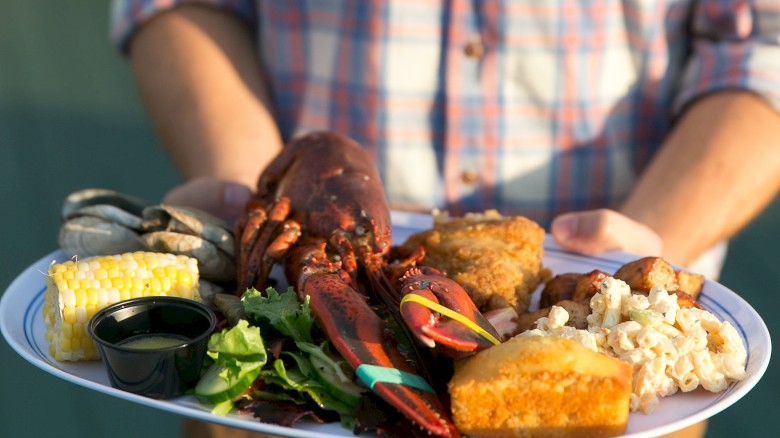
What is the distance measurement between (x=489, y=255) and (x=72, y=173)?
5.04 metres

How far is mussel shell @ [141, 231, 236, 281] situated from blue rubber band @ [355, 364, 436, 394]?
863mm

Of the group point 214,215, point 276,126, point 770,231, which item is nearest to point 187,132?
point 276,126

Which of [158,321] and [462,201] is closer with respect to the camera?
[158,321]

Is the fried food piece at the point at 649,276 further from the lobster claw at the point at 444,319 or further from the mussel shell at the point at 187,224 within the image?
the mussel shell at the point at 187,224

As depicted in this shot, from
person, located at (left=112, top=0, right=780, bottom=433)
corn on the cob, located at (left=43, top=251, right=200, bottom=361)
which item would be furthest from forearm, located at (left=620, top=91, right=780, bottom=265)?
corn on the cob, located at (left=43, top=251, right=200, bottom=361)

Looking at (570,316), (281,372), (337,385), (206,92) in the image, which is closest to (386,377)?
(337,385)

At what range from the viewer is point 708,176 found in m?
3.17

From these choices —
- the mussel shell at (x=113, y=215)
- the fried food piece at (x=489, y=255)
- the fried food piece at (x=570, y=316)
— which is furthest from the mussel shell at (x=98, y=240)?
the fried food piece at (x=570, y=316)

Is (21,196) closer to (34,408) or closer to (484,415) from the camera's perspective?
(34,408)

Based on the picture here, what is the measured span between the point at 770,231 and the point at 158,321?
4.79m

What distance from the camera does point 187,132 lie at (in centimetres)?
361

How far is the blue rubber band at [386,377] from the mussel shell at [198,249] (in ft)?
2.83

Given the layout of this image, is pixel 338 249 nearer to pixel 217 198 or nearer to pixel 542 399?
pixel 217 198

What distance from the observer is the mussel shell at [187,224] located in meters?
2.70
